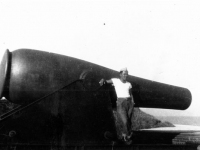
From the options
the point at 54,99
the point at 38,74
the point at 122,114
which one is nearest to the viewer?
the point at 54,99

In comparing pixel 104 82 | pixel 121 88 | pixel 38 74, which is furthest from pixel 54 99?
pixel 121 88

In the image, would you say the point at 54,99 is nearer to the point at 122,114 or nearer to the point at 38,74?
the point at 38,74

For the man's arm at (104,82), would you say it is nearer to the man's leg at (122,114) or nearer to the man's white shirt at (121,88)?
the man's white shirt at (121,88)

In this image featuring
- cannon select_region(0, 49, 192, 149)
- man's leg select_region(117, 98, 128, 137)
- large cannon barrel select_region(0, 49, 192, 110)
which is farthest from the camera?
man's leg select_region(117, 98, 128, 137)

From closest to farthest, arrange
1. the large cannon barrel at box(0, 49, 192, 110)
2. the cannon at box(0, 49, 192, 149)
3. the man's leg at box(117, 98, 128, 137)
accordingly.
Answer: the cannon at box(0, 49, 192, 149), the large cannon barrel at box(0, 49, 192, 110), the man's leg at box(117, 98, 128, 137)

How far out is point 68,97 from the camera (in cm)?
459

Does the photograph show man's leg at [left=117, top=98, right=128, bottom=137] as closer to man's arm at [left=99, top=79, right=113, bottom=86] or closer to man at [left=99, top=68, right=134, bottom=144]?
man at [left=99, top=68, right=134, bottom=144]

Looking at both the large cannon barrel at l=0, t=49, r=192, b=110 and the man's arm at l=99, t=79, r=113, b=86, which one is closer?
the large cannon barrel at l=0, t=49, r=192, b=110

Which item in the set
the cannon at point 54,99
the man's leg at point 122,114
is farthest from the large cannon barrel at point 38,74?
the man's leg at point 122,114

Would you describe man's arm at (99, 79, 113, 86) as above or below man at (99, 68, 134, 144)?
above

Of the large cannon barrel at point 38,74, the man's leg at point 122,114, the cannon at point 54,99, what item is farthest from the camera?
the man's leg at point 122,114

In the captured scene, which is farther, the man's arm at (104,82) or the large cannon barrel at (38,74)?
the man's arm at (104,82)

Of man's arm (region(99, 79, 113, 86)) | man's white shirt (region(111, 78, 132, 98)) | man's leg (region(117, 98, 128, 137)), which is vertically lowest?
man's leg (region(117, 98, 128, 137))

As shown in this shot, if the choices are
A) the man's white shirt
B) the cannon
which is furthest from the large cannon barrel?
the man's white shirt
